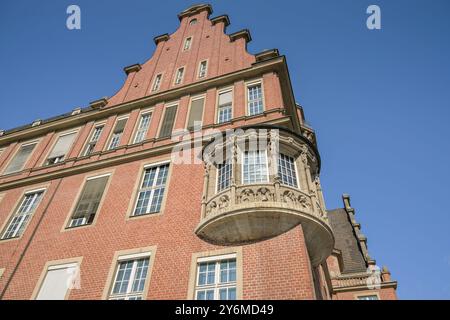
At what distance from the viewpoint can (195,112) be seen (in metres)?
17.0

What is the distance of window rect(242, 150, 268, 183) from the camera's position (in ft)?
36.1

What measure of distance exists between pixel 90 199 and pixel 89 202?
0.19 metres

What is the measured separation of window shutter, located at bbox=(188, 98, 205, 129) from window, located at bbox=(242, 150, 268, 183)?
5.19m

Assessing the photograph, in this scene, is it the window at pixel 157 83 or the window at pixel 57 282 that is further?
the window at pixel 157 83

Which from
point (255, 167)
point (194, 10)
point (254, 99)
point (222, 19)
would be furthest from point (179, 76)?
point (255, 167)

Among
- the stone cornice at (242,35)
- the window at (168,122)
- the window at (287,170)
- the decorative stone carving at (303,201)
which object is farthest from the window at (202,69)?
the decorative stone carving at (303,201)

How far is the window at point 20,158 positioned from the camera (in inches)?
784

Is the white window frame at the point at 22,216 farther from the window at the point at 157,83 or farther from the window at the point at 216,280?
the window at the point at 216,280

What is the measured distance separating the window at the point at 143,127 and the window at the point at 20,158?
8450mm

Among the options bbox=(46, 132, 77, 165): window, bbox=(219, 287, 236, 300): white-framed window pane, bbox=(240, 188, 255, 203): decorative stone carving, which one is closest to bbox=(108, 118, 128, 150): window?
bbox=(46, 132, 77, 165): window

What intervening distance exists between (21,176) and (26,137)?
4.70 m

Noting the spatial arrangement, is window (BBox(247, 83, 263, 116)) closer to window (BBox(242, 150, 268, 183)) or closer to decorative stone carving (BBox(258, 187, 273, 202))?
window (BBox(242, 150, 268, 183))

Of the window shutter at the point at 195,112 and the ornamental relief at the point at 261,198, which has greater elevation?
the window shutter at the point at 195,112
